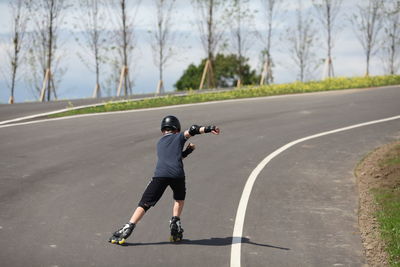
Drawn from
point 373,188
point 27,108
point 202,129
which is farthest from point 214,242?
point 27,108

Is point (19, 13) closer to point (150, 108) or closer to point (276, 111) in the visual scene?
point (150, 108)

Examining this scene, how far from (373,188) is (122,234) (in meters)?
5.98

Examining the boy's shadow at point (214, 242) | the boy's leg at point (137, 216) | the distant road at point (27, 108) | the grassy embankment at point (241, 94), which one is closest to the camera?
the boy's leg at point (137, 216)

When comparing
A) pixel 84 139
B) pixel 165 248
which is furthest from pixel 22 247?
pixel 84 139

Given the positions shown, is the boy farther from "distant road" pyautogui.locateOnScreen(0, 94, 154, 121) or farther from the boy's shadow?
"distant road" pyautogui.locateOnScreen(0, 94, 154, 121)

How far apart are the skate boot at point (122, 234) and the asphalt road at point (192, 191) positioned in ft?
0.32

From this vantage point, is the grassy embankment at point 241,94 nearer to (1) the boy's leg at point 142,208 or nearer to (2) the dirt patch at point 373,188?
(2) the dirt patch at point 373,188

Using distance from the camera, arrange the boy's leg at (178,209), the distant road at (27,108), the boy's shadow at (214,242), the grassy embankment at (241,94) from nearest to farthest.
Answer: the boy's shadow at (214,242), the boy's leg at (178,209), the distant road at (27,108), the grassy embankment at (241,94)

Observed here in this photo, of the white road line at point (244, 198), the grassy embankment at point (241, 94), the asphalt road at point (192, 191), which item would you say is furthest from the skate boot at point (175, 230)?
the grassy embankment at point (241, 94)

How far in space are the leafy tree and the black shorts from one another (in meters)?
45.0

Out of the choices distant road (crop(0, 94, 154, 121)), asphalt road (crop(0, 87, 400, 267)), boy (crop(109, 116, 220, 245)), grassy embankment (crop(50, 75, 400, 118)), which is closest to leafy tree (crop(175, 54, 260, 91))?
grassy embankment (crop(50, 75, 400, 118))

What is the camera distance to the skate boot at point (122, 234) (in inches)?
337

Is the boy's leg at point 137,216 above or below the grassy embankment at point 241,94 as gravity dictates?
below

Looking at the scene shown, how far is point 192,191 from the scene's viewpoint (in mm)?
11891
